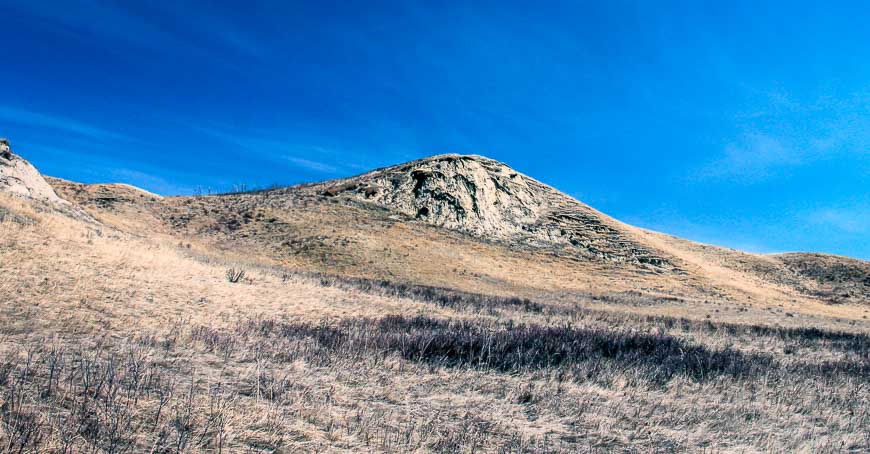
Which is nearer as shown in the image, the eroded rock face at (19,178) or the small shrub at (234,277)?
the small shrub at (234,277)

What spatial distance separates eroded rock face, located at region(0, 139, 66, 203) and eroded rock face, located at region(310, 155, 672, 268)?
35764mm

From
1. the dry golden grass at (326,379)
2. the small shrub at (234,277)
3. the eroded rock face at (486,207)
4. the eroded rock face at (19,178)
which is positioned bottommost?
the dry golden grass at (326,379)

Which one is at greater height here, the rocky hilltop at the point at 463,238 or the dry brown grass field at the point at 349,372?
the rocky hilltop at the point at 463,238

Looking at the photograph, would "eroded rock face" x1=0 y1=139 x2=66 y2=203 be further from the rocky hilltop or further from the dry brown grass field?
the dry brown grass field

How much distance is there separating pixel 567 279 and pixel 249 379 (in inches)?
1759

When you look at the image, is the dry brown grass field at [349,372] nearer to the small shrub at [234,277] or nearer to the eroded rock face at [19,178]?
the small shrub at [234,277]

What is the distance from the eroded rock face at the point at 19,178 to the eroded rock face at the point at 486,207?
117 feet

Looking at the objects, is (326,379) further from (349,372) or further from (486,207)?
(486,207)

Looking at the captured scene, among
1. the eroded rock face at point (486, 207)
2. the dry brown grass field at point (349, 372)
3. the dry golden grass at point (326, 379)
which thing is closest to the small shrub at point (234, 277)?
the dry brown grass field at point (349, 372)

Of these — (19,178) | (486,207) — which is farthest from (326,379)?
(486,207)

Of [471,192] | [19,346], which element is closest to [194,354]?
[19,346]

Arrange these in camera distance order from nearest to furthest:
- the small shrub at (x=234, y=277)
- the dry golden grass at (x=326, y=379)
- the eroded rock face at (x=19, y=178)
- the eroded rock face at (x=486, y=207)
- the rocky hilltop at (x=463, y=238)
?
the dry golden grass at (x=326, y=379) → the small shrub at (x=234, y=277) → the eroded rock face at (x=19, y=178) → the rocky hilltop at (x=463, y=238) → the eroded rock face at (x=486, y=207)

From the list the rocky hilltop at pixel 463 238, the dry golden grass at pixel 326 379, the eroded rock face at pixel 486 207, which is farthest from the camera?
the eroded rock face at pixel 486 207

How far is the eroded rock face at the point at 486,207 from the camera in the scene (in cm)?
6106
